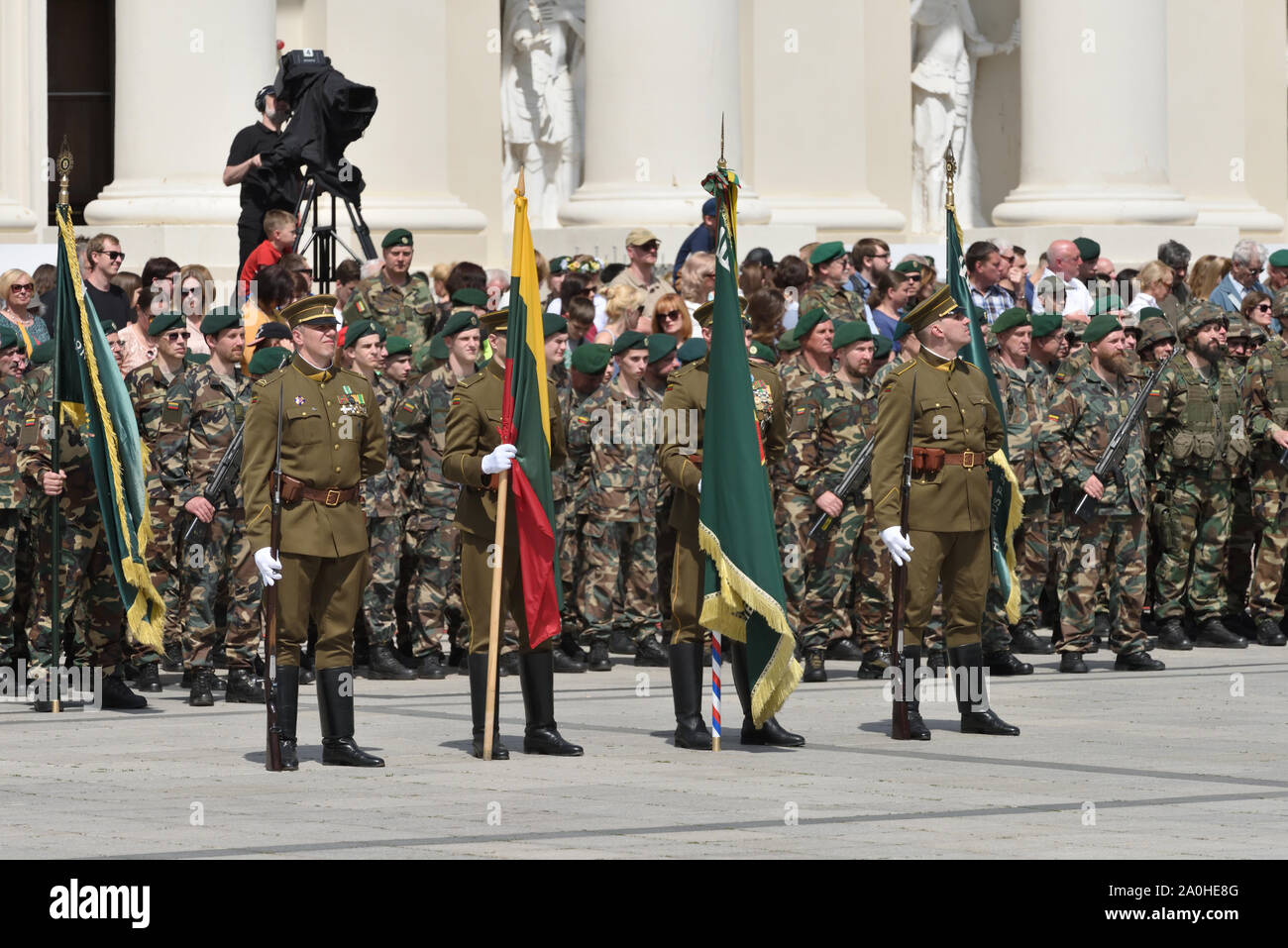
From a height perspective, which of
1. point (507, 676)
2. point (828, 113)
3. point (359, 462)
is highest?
point (828, 113)

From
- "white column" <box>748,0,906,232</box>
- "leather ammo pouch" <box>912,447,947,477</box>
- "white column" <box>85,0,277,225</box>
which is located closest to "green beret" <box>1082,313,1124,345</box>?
"leather ammo pouch" <box>912,447,947,477</box>

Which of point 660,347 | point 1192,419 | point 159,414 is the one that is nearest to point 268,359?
point 159,414

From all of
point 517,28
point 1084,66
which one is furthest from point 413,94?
point 1084,66

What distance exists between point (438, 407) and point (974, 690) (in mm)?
3914

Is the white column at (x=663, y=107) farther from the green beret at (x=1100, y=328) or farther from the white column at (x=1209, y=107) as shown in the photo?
the white column at (x=1209, y=107)

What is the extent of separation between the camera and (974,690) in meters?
12.5

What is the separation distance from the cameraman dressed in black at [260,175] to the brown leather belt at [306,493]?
573 centimetres

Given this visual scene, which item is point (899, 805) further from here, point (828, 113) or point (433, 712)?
point (828, 113)

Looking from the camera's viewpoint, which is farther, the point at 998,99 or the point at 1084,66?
the point at 998,99

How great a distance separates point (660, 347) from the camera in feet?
48.4

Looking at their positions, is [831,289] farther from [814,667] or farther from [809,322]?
[814,667]

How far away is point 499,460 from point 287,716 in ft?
4.63

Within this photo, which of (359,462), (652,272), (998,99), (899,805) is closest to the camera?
(899,805)

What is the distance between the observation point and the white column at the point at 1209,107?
1099 inches
